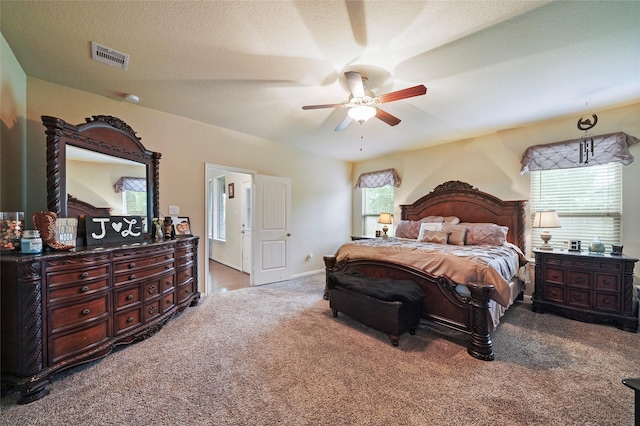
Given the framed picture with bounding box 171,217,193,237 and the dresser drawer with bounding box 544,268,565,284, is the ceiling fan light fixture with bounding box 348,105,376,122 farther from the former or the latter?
the dresser drawer with bounding box 544,268,565,284

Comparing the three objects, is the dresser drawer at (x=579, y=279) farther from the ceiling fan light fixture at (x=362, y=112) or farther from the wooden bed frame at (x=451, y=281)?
the ceiling fan light fixture at (x=362, y=112)

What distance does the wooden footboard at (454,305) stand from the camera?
2.19 m

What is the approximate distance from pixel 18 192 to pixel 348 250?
3583 mm

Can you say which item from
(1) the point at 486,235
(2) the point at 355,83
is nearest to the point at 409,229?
(1) the point at 486,235

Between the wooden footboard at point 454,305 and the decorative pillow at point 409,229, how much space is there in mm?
1566

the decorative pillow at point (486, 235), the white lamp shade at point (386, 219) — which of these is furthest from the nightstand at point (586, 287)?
the white lamp shade at point (386, 219)

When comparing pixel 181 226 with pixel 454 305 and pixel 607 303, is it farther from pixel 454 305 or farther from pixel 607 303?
pixel 607 303

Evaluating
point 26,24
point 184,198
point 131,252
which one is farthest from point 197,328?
point 26,24

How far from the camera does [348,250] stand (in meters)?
3.61

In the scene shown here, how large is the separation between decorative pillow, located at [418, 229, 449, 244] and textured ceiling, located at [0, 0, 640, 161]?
5.69ft

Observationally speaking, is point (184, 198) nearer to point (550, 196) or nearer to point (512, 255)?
point (512, 255)

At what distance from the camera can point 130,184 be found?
2.96 meters

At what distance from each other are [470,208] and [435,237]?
1073 millimetres

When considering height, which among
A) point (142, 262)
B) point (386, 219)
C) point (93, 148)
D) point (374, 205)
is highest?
point (93, 148)
